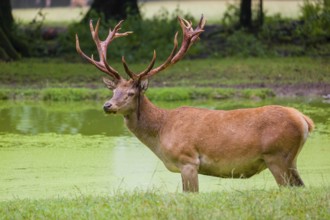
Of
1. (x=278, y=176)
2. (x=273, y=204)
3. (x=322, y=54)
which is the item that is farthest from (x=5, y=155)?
(x=322, y=54)

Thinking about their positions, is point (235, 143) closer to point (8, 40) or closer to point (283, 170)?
point (283, 170)

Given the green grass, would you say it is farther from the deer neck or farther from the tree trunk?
the deer neck

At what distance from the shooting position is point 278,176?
9.84 m

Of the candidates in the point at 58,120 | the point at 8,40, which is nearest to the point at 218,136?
the point at 58,120

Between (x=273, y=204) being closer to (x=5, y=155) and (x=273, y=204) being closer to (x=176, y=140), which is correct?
(x=176, y=140)

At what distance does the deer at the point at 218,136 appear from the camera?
990 centimetres

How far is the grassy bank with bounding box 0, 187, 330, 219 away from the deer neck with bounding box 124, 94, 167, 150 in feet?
5.10

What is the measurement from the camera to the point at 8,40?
22734 millimetres

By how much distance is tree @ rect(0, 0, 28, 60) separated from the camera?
72.7ft

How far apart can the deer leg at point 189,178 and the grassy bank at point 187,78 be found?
756 cm

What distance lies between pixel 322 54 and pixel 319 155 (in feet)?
32.4

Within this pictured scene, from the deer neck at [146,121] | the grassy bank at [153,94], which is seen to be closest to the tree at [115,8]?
the grassy bank at [153,94]

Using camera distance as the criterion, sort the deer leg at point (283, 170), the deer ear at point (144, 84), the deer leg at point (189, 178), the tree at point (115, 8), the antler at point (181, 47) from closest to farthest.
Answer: the deer leg at point (283, 170), the deer leg at point (189, 178), the deer ear at point (144, 84), the antler at point (181, 47), the tree at point (115, 8)

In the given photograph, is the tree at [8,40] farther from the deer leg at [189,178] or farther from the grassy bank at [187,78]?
the deer leg at [189,178]
